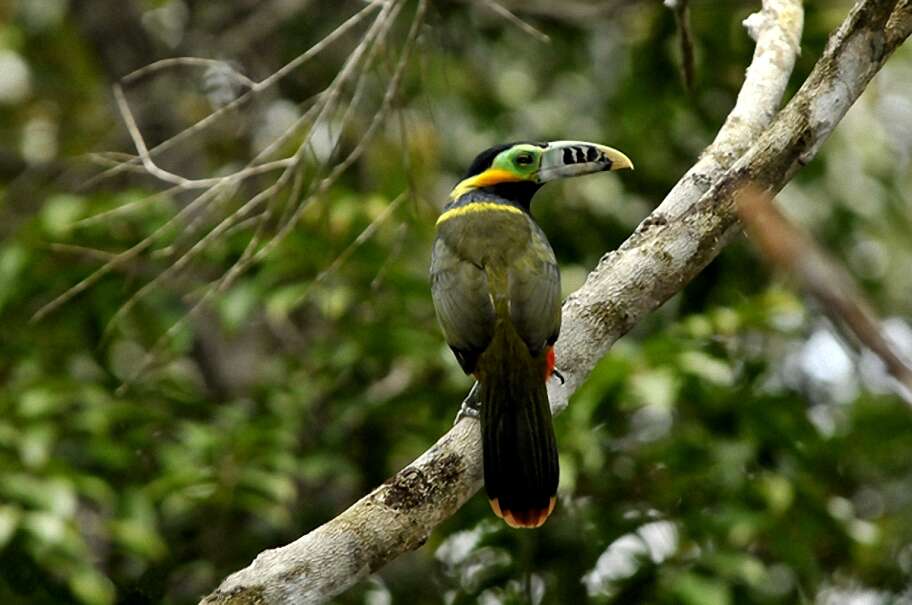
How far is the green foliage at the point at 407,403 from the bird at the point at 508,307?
0.23 metres

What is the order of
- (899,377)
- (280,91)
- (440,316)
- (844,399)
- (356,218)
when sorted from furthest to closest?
(280,91) < (844,399) < (356,218) < (440,316) < (899,377)

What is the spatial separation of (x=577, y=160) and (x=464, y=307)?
0.57 meters

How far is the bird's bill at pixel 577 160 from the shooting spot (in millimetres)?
2963

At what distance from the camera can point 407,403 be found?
12.4 ft

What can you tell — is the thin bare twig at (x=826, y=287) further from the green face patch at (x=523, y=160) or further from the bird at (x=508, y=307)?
the green face patch at (x=523, y=160)

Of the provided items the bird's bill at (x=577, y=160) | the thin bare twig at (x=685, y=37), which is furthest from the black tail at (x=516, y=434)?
the thin bare twig at (x=685, y=37)

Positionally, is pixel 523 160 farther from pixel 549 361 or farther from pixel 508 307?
pixel 549 361

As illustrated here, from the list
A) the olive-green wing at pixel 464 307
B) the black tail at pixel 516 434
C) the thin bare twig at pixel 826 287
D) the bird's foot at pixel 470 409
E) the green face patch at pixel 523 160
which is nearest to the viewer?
the thin bare twig at pixel 826 287

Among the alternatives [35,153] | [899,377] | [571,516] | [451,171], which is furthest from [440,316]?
[35,153]

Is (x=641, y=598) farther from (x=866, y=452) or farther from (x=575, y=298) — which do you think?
(x=575, y=298)

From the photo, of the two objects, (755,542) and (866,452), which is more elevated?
(866,452)

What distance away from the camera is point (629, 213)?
16.3ft

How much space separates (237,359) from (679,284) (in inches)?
113

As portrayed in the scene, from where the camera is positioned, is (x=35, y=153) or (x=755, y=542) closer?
(x=755, y=542)
